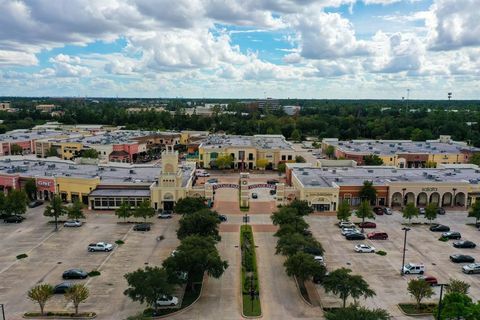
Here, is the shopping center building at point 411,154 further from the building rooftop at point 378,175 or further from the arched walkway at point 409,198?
the arched walkway at point 409,198

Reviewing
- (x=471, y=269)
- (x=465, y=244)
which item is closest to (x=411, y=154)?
(x=465, y=244)

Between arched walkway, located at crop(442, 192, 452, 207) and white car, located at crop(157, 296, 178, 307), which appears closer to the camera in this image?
white car, located at crop(157, 296, 178, 307)

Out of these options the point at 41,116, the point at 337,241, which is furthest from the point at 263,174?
the point at 41,116

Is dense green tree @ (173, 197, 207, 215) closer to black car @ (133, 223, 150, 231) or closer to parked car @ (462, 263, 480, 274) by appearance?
black car @ (133, 223, 150, 231)

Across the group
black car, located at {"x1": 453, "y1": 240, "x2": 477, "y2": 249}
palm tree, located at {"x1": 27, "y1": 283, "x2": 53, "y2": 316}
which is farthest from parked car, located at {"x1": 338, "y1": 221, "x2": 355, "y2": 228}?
palm tree, located at {"x1": 27, "y1": 283, "x2": 53, "y2": 316}

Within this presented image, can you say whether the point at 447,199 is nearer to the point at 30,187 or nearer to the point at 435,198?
the point at 435,198

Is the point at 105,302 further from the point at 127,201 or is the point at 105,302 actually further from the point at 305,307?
the point at 127,201

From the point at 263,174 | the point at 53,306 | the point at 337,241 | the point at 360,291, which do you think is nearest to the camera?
the point at 360,291
